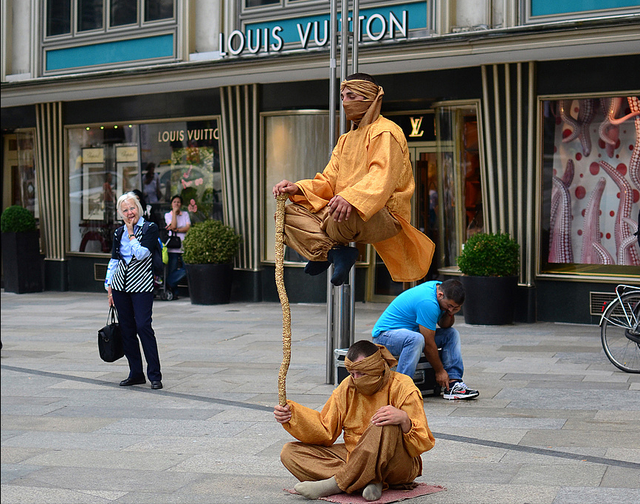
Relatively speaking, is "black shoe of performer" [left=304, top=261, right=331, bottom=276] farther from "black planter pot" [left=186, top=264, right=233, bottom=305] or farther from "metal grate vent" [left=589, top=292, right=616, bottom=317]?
"black planter pot" [left=186, top=264, right=233, bottom=305]

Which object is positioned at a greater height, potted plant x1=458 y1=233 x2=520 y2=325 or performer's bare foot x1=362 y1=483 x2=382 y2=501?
potted plant x1=458 y1=233 x2=520 y2=325

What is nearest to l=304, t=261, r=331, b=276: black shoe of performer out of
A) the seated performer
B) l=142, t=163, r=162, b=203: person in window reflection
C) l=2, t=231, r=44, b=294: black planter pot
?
the seated performer

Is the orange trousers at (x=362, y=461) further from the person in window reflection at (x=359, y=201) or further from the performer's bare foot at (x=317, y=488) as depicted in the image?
the person in window reflection at (x=359, y=201)

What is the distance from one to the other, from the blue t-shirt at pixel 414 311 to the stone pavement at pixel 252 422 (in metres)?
0.74

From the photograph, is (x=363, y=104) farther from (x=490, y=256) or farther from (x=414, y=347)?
(x=490, y=256)

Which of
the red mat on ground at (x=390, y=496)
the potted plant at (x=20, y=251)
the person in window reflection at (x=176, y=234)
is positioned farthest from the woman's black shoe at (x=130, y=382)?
the potted plant at (x=20, y=251)

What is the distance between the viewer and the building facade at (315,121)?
12.5 metres

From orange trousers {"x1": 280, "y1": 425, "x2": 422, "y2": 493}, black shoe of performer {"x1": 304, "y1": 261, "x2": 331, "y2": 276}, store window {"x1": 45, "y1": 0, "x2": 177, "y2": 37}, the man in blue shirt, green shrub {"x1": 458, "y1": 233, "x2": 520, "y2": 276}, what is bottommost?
orange trousers {"x1": 280, "y1": 425, "x2": 422, "y2": 493}

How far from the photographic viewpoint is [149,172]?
17.1 m

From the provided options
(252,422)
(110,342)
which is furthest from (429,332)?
(110,342)

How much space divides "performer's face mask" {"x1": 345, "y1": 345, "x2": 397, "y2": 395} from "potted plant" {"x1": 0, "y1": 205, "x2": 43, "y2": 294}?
14.1m

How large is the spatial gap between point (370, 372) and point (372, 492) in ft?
2.22

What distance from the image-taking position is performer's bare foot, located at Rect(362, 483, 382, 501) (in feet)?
15.9

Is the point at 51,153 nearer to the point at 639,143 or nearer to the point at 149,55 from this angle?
the point at 149,55
